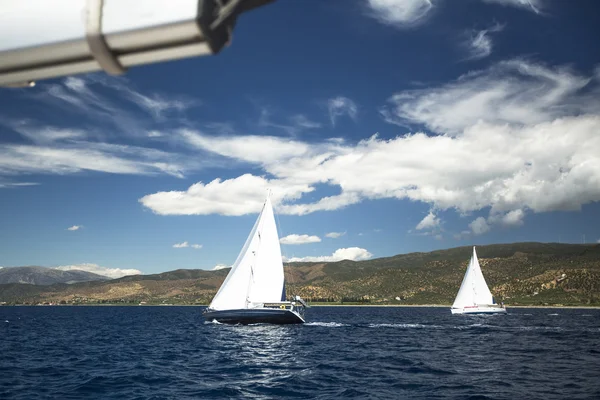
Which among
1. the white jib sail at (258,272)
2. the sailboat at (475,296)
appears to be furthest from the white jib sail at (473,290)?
the white jib sail at (258,272)

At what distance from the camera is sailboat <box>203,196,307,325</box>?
71.2 meters

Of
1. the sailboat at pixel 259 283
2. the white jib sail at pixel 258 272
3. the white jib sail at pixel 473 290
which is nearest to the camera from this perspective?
the sailboat at pixel 259 283

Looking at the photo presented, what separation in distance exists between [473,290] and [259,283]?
7089 centimetres

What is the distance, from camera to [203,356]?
136ft

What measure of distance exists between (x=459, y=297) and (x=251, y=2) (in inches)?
5076

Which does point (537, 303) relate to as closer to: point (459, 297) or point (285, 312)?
point (459, 297)

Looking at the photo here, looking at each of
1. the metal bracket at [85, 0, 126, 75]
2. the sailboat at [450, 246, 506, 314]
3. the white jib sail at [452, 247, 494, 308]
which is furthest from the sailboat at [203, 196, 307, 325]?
the metal bracket at [85, 0, 126, 75]

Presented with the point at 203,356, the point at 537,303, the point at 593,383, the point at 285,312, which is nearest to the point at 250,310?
the point at 285,312

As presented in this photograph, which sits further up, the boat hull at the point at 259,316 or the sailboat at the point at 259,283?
the sailboat at the point at 259,283

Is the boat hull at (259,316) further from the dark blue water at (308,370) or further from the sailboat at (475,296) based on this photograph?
the sailboat at (475,296)

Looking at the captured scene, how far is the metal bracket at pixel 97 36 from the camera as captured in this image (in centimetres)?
275

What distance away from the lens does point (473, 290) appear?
118812 mm

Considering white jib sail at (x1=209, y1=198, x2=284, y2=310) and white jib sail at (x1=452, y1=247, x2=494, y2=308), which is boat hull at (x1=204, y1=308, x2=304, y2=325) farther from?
white jib sail at (x1=452, y1=247, x2=494, y2=308)

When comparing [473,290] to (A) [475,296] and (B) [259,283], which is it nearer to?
(A) [475,296]
